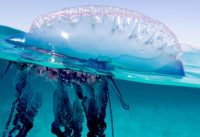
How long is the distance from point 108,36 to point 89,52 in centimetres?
47

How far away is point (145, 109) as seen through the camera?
1673 centimetres

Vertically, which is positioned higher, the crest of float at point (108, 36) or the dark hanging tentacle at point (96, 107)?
the crest of float at point (108, 36)

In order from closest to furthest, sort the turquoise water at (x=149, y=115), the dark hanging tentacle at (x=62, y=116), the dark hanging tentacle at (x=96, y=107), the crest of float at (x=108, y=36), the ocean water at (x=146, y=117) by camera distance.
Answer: the crest of float at (x=108, y=36)
the dark hanging tentacle at (x=96, y=107)
the dark hanging tentacle at (x=62, y=116)
the turquoise water at (x=149, y=115)
the ocean water at (x=146, y=117)

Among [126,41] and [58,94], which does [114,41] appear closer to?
[126,41]

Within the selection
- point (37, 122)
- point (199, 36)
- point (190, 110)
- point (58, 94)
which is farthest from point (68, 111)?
point (190, 110)

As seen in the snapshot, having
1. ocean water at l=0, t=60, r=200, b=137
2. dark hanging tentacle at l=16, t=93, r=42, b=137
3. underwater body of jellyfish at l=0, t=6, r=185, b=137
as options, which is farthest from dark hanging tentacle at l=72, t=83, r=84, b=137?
ocean water at l=0, t=60, r=200, b=137

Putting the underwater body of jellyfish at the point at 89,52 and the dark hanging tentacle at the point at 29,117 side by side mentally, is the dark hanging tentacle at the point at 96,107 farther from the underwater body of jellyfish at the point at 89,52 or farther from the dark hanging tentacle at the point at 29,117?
the dark hanging tentacle at the point at 29,117

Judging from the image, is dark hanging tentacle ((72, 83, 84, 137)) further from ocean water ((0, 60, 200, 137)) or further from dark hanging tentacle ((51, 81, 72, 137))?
ocean water ((0, 60, 200, 137))

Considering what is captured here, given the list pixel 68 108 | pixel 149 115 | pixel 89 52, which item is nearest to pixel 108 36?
pixel 89 52

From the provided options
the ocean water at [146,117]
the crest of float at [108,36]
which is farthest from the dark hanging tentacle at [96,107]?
the ocean water at [146,117]

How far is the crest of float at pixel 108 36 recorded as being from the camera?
4.68m

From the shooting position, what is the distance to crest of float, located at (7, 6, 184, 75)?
468 cm

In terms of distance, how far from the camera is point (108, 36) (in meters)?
4.71

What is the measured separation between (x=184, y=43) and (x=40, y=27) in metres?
6.01
